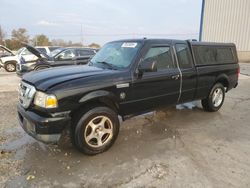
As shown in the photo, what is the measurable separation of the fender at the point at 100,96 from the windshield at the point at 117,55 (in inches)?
26.3

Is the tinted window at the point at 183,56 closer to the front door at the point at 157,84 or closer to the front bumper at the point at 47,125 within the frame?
the front door at the point at 157,84

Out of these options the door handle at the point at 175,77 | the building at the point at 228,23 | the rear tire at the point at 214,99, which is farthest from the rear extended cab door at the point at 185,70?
the building at the point at 228,23

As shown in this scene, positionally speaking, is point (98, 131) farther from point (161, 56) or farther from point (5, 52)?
point (5, 52)

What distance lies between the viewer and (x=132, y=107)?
13.8 feet

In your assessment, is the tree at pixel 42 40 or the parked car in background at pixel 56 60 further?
the tree at pixel 42 40

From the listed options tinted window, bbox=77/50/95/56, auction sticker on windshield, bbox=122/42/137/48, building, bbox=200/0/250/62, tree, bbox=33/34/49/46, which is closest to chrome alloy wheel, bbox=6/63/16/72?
tinted window, bbox=77/50/95/56

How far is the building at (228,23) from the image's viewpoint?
72.7ft

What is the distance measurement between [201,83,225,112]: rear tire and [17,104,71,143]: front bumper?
12.9ft

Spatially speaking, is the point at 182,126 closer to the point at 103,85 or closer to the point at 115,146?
the point at 115,146

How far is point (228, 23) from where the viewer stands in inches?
902

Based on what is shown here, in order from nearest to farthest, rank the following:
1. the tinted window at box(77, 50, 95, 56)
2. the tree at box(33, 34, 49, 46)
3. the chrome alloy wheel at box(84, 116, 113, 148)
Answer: the chrome alloy wheel at box(84, 116, 113, 148)
the tinted window at box(77, 50, 95, 56)
the tree at box(33, 34, 49, 46)

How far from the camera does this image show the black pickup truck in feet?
11.0

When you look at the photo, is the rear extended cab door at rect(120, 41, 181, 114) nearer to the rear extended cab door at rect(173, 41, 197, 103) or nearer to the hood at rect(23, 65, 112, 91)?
the rear extended cab door at rect(173, 41, 197, 103)

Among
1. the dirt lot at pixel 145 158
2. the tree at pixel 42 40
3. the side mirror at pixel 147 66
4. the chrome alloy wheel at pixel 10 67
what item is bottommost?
the dirt lot at pixel 145 158
